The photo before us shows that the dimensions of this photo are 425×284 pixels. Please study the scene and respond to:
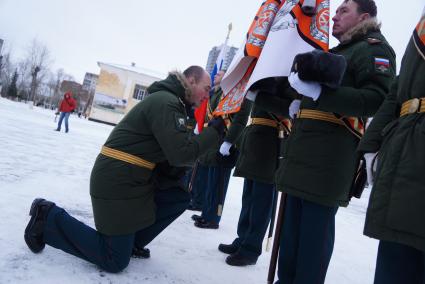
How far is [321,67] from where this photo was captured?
5.70 feet

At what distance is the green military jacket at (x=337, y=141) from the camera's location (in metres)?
1.93

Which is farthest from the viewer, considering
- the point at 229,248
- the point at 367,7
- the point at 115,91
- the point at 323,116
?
the point at 115,91

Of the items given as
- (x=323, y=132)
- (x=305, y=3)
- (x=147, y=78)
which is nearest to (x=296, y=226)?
(x=323, y=132)

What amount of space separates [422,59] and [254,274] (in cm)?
202

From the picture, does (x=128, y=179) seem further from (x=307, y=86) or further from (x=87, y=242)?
(x=307, y=86)

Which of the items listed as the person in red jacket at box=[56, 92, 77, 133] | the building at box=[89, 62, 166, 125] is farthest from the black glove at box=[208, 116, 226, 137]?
the building at box=[89, 62, 166, 125]

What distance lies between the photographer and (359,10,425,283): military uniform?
1223 millimetres

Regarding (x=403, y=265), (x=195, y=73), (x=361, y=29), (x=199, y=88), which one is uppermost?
(x=361, y=29)

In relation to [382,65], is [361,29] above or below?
above

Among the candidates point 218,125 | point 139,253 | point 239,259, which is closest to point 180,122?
point 218,125

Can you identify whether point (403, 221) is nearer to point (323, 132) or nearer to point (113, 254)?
point (323, 132)

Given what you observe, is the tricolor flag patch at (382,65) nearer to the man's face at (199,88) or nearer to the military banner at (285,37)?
the military banner at (285,37)

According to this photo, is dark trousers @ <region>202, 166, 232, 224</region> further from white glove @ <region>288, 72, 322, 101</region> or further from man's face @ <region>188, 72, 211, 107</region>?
white glove @ <region>288, 72, 322, 101</region>

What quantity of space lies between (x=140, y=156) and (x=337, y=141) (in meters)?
1.28
